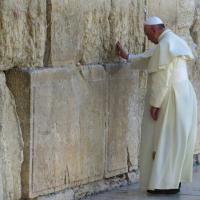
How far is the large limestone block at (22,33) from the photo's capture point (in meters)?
7.11

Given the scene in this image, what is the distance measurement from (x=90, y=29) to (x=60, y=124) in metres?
1.03

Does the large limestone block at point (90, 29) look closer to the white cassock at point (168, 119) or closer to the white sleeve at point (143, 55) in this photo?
the white sleeve at point (143, 55)

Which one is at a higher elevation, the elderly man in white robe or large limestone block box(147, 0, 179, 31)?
large limestone block box(147, 0, 179, 31)

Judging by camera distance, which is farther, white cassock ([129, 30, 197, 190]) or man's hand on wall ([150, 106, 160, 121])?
man's hand on wall ([150, 106, 160, 121])

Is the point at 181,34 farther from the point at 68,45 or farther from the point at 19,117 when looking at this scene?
the point at 19,117

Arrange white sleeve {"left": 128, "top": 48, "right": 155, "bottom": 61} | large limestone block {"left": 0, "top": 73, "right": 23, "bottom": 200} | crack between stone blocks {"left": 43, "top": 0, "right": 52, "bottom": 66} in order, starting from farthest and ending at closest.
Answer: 1. white sleeve {"left": 128, "top": 48, "right": 155, "bottom": 61}
2. crack between stone blocks {"left": 43, "top": 0, "right": 52, "bottom": 66}
3. large limestone block {"left": 0, "top": 73, "right": 23, "bottom": 200}

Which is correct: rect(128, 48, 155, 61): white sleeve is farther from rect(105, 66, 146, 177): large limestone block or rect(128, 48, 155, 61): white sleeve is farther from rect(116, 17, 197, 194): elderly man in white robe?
rect(105, 66, 146, 177): large limestone block

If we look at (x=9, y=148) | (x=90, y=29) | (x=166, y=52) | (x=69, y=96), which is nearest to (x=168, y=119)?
(x=166, y=52)

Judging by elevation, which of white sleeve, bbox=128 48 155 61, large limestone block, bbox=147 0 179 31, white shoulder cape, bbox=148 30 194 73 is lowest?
white sleeve, bbox=128 48 155 61

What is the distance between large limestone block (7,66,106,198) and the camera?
7406mm

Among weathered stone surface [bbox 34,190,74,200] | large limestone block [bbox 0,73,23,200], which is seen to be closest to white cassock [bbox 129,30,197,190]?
weathered stone surface [bbox 34,190,74,200]

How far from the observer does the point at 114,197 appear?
8.38 metres

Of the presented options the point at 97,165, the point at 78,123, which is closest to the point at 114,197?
the point at 97,165

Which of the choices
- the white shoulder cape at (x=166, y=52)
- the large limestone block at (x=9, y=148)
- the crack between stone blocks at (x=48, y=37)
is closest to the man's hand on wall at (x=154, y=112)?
the white shoulder cape at (x=166, y=52)
